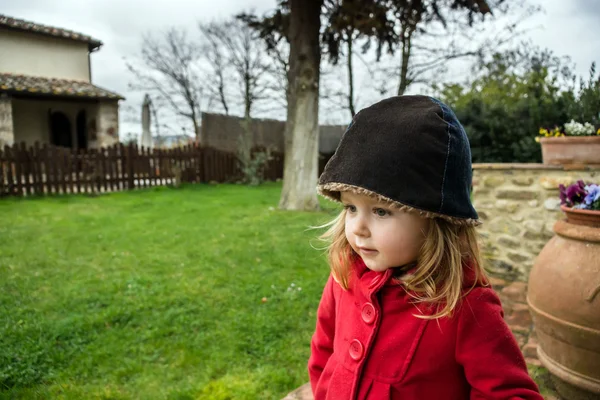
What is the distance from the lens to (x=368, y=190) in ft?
3.76

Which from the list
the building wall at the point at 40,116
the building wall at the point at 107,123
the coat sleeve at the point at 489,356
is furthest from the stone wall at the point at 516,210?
the building wall at the point at 40,116

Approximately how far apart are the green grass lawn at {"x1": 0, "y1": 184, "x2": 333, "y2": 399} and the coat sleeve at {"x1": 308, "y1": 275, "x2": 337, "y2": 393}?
34 centimetres

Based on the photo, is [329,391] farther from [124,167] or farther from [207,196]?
[124,167]

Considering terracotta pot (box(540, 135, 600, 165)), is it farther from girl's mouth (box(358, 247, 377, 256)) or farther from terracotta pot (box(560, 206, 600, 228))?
girl's mouth (box(358, 247, 377, 256))

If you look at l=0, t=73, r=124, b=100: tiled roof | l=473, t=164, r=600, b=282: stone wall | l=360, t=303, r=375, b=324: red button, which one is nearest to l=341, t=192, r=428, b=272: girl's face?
l=360, t=303, r=375, b=324: red button

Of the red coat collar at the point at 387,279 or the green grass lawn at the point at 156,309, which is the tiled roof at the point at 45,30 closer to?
the green grass lawn at the point at 156,309

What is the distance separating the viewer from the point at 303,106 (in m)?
8.70

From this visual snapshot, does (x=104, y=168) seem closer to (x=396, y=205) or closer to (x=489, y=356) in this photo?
(x=396, y=205)

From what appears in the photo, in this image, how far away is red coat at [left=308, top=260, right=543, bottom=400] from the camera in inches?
44.5

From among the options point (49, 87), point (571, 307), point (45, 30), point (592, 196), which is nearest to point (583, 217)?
point (592, 196)

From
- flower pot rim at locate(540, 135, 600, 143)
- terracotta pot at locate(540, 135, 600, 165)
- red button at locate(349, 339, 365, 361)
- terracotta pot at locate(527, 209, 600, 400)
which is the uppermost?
flower pot rim at locate(540, 135, 600, 143)

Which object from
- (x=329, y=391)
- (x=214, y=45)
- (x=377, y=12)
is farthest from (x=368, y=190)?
(x=214, y=45)

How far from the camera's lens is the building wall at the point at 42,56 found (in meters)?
14.6

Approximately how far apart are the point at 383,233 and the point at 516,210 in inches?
154
